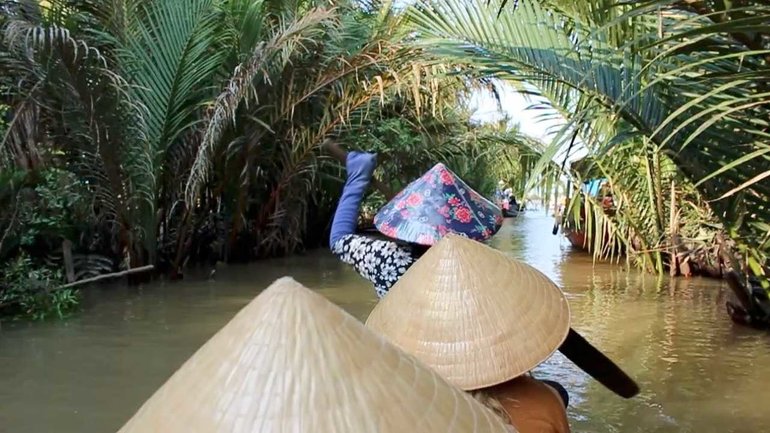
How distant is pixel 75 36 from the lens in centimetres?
752

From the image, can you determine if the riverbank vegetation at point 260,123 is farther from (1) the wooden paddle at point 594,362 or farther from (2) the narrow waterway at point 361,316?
(1) the wooden paddle at point 594,362

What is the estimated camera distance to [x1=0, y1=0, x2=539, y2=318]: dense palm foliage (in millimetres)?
7270

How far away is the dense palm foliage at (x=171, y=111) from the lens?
7270mm

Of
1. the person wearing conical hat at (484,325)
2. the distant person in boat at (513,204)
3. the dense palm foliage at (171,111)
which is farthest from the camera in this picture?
the distant person in boat at (513,204)

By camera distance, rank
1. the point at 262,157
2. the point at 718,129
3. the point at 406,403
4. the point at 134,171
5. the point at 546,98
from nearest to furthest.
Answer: the point at 406,403 → the point at 718,129 → the point at 546,98 → the point at 134,171 → the point at 262,157

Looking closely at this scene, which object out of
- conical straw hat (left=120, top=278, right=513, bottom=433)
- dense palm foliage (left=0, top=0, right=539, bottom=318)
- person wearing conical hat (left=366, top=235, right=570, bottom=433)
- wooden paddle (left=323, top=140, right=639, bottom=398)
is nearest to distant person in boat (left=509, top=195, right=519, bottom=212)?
dense palm foliage (left=0, top=0, right=539, bottom=318)

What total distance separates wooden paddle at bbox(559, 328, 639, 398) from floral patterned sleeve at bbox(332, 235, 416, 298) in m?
0.61

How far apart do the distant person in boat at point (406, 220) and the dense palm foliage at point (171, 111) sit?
4808mm

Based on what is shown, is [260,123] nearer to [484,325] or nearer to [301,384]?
[484,325]

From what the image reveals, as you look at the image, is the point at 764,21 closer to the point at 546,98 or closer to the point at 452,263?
the point at 452,263

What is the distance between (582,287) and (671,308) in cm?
158

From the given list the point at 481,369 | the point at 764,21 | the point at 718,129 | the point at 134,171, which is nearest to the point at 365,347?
the point at 481,369

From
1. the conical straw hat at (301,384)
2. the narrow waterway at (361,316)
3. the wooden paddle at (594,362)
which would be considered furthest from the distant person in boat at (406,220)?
the narrow waterway at (361,316)

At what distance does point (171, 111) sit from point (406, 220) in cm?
666
